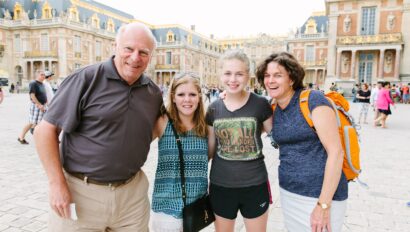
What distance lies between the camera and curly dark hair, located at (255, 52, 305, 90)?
213cm

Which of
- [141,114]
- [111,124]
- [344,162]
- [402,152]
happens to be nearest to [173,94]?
[141,114]

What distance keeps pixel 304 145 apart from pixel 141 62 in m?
1.18

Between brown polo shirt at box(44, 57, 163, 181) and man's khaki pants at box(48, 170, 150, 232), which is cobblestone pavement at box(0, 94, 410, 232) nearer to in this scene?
man's khaki pants at box(48, 170, 150, 232)

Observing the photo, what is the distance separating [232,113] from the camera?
93.4 inches

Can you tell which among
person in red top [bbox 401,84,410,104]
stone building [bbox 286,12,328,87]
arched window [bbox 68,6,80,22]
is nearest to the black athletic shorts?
person in red top [bbox 401,84,410,104]

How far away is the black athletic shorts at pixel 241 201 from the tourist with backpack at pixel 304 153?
0.60 ft

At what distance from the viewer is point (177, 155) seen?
7.39 feet

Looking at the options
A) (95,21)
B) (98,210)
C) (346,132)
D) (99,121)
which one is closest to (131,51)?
(99,121)

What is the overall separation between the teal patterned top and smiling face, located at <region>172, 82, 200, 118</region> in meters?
0.15

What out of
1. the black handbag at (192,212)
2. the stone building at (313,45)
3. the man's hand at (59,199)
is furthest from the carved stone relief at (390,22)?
the man's hand at (59,199)

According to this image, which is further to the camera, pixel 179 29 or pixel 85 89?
pixel 179 29

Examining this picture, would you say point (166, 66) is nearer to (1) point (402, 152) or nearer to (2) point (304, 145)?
(1) point (402, 152)

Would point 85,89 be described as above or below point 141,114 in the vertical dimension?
above

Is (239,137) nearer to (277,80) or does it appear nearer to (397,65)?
(277,80)
